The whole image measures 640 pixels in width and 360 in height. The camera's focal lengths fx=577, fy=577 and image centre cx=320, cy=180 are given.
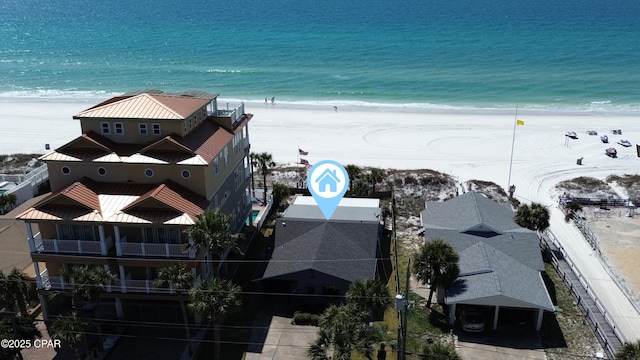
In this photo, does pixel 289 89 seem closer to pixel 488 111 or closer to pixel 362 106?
pixel 362 106

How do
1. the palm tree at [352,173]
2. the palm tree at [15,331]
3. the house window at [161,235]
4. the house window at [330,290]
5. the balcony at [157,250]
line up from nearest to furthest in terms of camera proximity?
the palm tree at [15,331], the balcony at [157,250], the house window at [161,235], the house window at [330,290], the palm tree at [352,173]

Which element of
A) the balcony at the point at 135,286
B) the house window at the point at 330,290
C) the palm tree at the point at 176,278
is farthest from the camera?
the house window at the point at 330,290

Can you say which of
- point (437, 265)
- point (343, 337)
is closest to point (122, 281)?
point (343, 337)

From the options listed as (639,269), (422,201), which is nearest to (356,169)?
(422,201)

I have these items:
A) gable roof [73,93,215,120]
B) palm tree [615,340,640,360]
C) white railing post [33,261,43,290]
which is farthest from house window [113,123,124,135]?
palm tree [615,340,640,360]

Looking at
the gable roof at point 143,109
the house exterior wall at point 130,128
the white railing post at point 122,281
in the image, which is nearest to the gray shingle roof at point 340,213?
the gable roof at point 143,109

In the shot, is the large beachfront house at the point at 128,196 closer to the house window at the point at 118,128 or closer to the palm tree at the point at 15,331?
the house window at the point at 118,128
